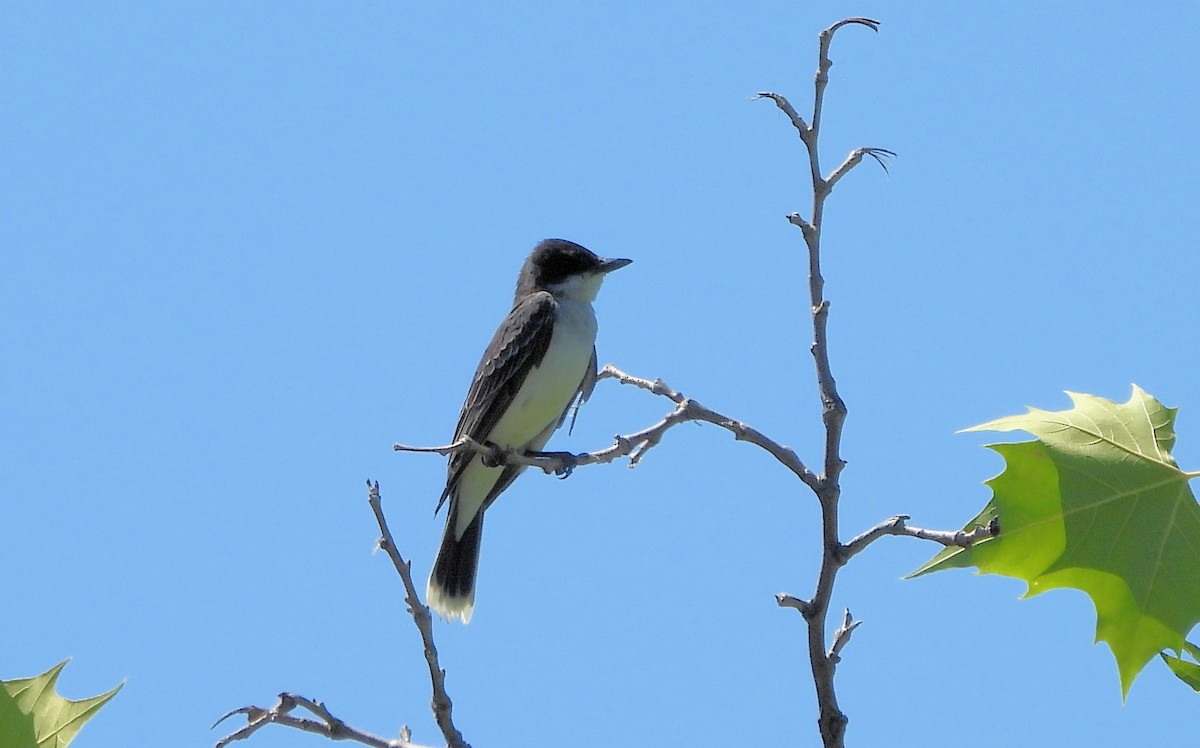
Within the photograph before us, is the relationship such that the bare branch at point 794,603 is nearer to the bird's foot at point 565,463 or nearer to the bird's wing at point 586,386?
the bird's foot at point 565,463

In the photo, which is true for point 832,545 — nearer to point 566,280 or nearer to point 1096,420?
point 1096,420

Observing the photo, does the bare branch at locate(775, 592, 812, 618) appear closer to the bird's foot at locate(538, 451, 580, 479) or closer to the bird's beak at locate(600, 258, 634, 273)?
the bird's foot at locate(538, 451, 580, 479)

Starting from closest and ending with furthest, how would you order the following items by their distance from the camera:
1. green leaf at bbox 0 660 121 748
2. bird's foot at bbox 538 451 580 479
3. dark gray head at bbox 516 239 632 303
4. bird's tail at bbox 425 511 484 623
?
green leaf at bbox 0 660 121 748 → bird's foot at bbox 538 451 580 479 → bird's tail at bbox 425 511 484 623 → dark gray head at bbox 516 239 632 303

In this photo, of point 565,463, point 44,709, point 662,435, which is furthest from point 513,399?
point 44,709

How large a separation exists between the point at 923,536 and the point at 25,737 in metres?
1.98

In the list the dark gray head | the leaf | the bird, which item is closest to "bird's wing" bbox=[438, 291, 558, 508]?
the bird

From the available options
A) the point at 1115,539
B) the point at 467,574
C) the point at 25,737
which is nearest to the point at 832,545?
the point at 1115,539

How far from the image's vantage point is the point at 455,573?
8.27m

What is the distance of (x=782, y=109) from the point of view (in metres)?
3.38

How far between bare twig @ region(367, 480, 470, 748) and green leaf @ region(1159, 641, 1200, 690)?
174 cm


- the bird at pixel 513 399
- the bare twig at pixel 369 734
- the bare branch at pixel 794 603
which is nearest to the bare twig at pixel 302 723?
the bare twig at pixel 369 734

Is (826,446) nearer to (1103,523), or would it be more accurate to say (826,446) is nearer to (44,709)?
(1103,523)

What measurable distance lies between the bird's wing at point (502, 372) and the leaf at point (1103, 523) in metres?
5.13

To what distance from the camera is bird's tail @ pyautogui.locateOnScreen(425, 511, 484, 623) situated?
820 cm
